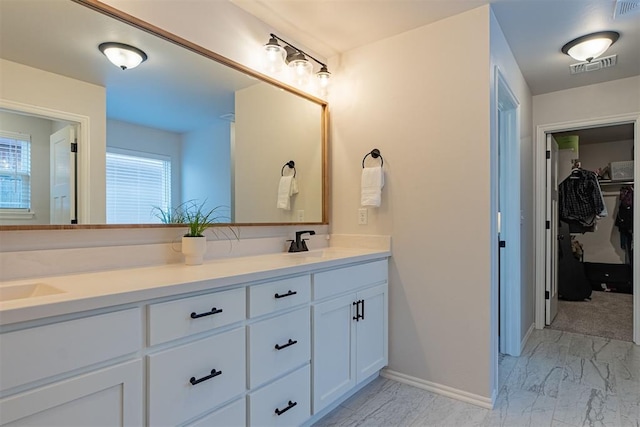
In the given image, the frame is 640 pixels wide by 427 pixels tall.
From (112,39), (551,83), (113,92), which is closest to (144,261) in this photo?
(113,92)

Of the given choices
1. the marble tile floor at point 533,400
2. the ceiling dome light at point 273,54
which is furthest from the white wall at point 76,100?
the marble tile floor at point 533,400

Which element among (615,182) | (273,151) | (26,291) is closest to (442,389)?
(273,151)

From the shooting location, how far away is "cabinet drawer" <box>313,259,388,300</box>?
6.13ft

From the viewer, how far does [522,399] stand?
220 centimetres

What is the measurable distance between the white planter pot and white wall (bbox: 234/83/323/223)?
437mm

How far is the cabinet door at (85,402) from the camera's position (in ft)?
3.09

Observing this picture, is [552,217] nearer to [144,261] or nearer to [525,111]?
[525,111]

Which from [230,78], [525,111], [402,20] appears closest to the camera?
[230,78]

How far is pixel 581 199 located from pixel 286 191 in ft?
13.1

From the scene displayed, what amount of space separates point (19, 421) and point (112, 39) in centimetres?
147

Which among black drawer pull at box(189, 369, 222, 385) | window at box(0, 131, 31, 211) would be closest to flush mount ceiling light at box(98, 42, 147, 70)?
window at box(0, 131, 31, 211)

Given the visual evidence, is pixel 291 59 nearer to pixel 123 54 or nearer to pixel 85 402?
pixel 123 54

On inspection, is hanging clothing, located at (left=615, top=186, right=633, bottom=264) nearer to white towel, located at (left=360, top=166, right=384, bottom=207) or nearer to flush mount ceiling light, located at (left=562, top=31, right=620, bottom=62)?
flush mount ceiling light, located at (left=562, top=31, right=620, bottom=62)

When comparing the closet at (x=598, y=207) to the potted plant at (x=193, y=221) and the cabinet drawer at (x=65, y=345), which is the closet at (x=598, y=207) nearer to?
the potted plant at (x=193, y=221)
